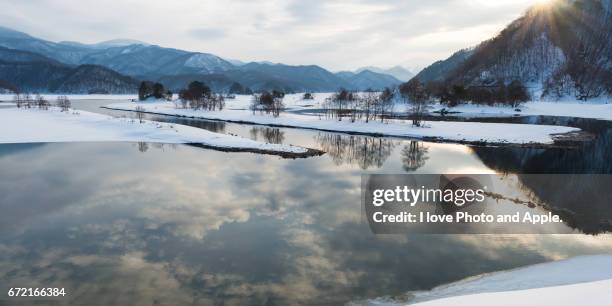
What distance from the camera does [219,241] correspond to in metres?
18.1

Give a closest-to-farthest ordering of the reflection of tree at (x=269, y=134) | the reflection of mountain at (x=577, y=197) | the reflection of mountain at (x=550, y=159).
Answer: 1. the reflection of mountain at (x=577, y=197)
2. the reflection of mountain at (x=550, y=159)
3. the reflection of tree at (x=269, y=134)

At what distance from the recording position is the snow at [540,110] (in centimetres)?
10312

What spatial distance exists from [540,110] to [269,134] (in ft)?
329

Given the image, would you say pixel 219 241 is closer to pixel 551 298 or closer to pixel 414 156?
pixel 551 298

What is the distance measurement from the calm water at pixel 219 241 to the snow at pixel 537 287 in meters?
0.70

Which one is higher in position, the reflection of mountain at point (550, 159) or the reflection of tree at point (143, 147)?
the reflection of tree at point (143, 147)

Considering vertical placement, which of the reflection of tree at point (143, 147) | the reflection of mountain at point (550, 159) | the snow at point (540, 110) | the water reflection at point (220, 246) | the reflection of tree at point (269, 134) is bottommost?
the water reflection at point (220, 246)

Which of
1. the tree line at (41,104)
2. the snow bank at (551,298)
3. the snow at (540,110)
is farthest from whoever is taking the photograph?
the tree line at (41,104)

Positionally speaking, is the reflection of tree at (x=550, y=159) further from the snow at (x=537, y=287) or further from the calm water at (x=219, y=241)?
the snow at (x=537, y=287)

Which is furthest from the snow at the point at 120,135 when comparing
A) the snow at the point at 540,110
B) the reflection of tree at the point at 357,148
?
the snow at the point at 540,110

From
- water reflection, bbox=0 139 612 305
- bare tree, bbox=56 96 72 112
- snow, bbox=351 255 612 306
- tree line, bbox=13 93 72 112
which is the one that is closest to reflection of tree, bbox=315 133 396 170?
water reflection, bbox=0 139 612 305

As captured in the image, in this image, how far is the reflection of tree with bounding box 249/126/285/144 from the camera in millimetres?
55669

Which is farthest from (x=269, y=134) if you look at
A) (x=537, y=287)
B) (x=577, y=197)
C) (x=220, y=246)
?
(x=537, y=287)

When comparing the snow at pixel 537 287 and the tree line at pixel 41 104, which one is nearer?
the snow at pixel 537 287
